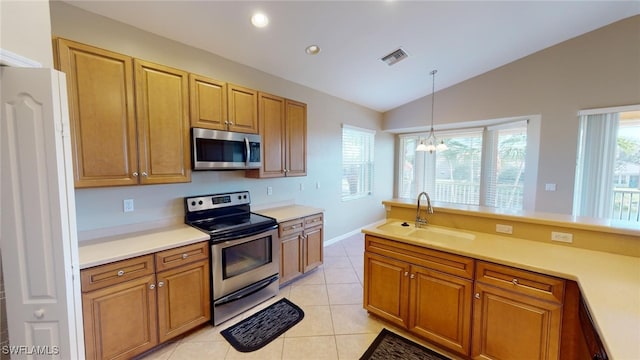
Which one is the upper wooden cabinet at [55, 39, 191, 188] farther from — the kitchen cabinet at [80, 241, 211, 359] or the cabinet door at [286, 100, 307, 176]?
the cabinet door at [286, 100, 307, 176]

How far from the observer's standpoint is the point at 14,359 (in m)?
1.32

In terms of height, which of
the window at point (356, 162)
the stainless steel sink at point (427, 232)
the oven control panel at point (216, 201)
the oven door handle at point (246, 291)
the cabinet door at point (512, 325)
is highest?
the window at point (356, 162)

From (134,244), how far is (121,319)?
522 millimetres

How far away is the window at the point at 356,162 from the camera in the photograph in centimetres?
472

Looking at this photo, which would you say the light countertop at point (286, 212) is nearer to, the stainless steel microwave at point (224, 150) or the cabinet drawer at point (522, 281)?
the stainless steel microwave at point (224, 150)

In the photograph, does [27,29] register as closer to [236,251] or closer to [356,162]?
[236,251]

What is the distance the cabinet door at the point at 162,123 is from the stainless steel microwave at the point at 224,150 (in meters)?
0.09

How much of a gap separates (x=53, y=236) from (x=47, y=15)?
1.28m

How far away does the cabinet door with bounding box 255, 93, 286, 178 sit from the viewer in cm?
287

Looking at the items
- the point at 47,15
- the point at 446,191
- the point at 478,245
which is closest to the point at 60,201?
the point at 47,15

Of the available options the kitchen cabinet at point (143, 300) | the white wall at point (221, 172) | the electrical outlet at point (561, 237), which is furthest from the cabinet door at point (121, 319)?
the electrical outlet at point (561, 237)

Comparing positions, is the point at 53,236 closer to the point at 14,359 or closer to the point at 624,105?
the point at 14,359

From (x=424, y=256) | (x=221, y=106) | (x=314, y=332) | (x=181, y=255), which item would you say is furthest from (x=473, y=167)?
(x=181, y=255)

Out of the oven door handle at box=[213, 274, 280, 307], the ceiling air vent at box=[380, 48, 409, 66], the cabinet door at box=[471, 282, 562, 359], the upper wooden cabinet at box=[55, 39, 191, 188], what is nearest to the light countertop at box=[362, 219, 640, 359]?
the cabinet door at box=[471, 282, 562, 359]
